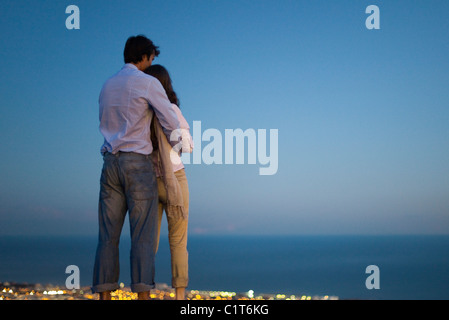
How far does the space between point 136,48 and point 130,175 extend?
91 centimetres

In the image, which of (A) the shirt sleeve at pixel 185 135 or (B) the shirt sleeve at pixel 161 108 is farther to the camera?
(A) the shirt sleeve at pixel 185 135

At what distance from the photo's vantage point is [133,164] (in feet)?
9.07

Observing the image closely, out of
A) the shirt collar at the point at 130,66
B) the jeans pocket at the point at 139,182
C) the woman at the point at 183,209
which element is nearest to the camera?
the jeans pocket at the point at 139,182

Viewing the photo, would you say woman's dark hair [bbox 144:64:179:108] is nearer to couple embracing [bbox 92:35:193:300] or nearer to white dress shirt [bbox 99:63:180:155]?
couple embracing [bbox 92:35:193:300]

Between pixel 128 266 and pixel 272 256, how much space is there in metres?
65.5

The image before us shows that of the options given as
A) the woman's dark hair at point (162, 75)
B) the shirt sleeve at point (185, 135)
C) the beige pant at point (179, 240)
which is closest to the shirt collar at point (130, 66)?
the woman's dark hair at point (162, 75)

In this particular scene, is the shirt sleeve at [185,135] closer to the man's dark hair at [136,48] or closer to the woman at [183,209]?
the woman at [183,209]

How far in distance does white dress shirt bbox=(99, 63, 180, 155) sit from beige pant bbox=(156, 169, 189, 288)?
0.45 meters

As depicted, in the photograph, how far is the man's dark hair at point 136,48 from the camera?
299 cm

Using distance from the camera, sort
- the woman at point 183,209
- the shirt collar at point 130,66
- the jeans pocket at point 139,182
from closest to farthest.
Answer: the jeans pocket at point 139,182 < the shirt collar at point 130,66 < the woman at point 183,209

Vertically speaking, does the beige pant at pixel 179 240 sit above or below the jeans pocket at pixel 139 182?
below

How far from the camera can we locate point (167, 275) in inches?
132
